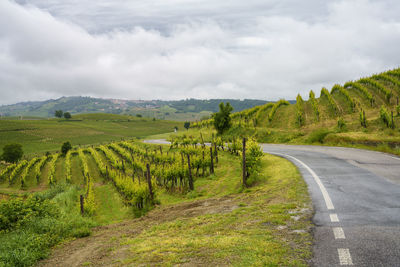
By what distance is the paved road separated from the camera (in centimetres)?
477

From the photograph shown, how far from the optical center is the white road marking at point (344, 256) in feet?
14.9

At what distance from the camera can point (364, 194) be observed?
9.06 meters

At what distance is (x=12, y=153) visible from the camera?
249 feet

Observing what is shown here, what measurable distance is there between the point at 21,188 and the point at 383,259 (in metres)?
64.7

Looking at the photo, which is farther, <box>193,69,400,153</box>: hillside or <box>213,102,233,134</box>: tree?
<box>213,102,233,134</box>: tree

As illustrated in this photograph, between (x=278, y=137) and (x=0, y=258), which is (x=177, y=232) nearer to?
(x=0, y=258)

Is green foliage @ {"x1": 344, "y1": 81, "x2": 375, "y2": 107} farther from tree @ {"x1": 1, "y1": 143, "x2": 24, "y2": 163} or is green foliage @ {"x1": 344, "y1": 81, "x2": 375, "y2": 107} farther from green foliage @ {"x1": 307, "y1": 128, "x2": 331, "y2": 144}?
tree @ {"x1": 1, "y1": 143, "x2": 24, "y2": 163}

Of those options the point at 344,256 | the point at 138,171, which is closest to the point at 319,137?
the point at 344,256

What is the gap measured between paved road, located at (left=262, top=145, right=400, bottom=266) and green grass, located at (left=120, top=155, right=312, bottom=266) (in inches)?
17.0

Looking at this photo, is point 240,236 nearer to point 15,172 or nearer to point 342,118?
point 342,118

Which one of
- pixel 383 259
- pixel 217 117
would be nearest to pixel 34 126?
pixel 217 117

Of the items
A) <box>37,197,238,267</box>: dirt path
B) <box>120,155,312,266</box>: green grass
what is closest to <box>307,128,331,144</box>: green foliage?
<box>120,155,312,266</box>: green grass

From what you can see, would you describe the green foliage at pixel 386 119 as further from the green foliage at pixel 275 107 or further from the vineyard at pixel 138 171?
the green foliage at pixel 275 107

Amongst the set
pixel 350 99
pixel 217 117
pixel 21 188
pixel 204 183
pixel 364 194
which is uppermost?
pixel 350 99
